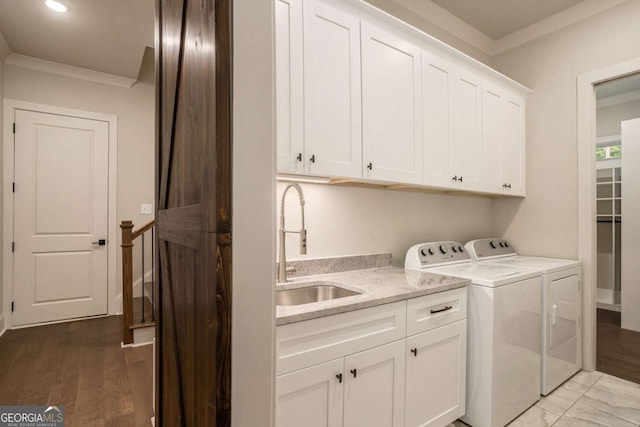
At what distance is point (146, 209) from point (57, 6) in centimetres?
213

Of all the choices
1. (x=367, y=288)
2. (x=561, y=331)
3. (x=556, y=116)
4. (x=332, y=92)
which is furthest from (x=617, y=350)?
(x=332, y=92)

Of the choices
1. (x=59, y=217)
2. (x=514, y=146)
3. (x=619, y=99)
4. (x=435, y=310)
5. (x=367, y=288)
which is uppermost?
(x=619, y=99)

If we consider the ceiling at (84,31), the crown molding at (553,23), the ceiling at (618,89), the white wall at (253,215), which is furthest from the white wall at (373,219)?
the ceiling at (618,89)

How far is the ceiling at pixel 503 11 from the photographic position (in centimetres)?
262

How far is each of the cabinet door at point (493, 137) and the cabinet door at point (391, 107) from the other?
2.60 feet

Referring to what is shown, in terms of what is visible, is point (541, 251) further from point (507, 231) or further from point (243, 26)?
point (243, 26)

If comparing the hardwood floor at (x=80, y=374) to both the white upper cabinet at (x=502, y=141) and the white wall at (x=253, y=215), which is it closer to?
the white wall at (x=253, y=215)

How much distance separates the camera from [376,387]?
1.42 meters

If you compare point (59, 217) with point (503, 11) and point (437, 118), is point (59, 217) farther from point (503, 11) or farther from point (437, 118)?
point (503, 11)

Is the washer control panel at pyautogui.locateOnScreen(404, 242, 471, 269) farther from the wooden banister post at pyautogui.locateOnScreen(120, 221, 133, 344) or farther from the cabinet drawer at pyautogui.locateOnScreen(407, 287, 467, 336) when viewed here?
the wooden banister post at pyautogui.locateOnScreen(120, 221, 133, 344)

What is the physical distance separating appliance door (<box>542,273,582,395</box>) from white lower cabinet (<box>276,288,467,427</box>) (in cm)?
77

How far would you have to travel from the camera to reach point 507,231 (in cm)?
311

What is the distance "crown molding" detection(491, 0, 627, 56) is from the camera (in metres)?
2.55
